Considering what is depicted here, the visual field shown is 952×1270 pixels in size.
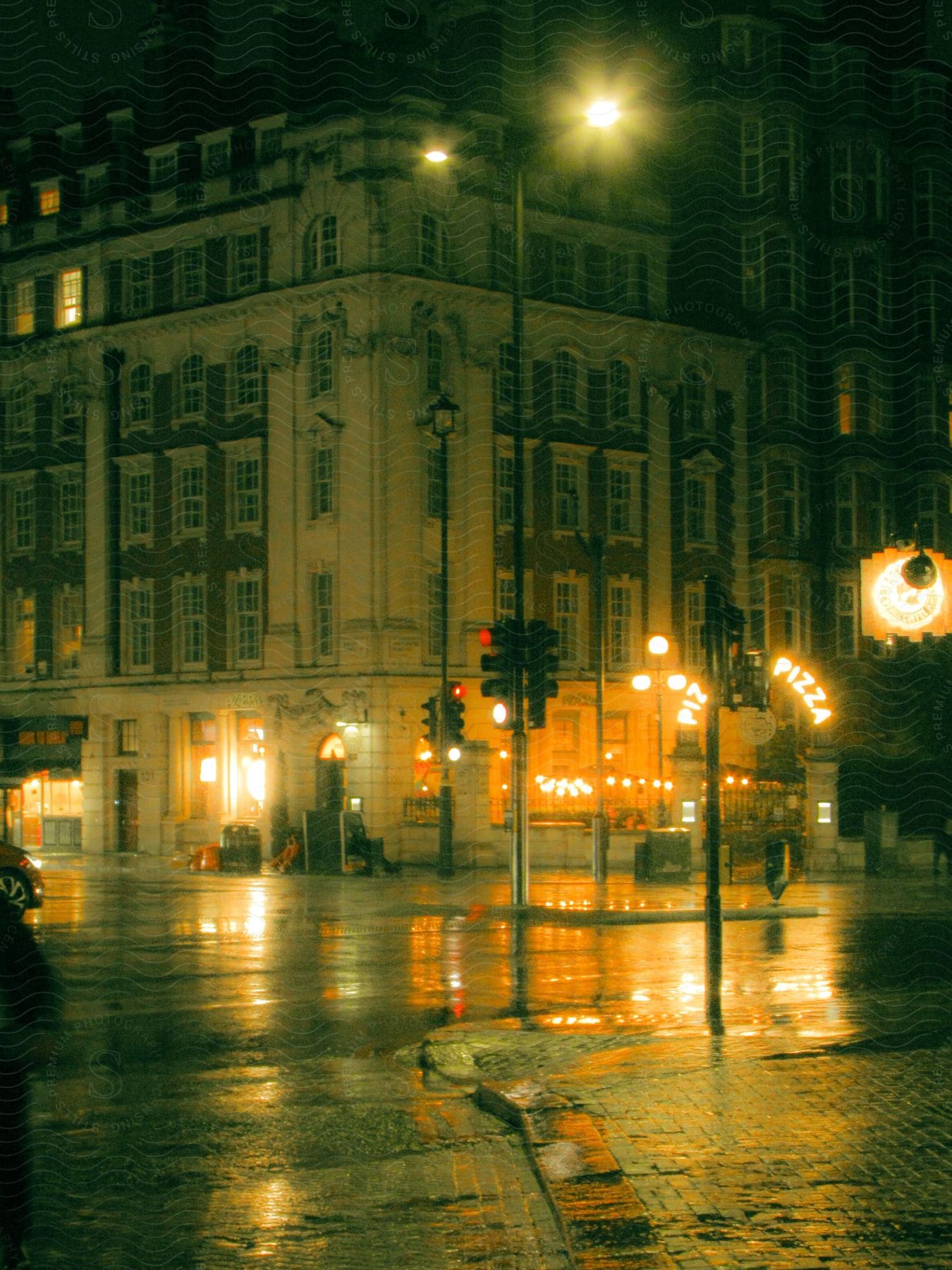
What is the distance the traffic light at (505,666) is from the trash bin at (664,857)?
29.4 feet

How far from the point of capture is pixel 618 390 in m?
50.2

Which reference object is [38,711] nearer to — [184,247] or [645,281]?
[184,247]

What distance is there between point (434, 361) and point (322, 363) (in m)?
3.21

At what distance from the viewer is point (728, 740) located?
4975 centimetres

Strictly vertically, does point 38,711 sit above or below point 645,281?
below

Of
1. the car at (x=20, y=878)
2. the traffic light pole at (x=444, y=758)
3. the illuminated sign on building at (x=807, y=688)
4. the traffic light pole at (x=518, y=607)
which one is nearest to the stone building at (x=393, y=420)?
the traffic light pole at (x=444, y=758)

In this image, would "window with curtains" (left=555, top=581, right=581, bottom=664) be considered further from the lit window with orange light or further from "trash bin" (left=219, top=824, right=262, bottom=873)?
the lit window with orange light

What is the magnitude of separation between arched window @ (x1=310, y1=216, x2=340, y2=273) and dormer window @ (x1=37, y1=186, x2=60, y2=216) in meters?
12.4

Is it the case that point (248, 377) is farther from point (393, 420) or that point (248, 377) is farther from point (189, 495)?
point (393, 420)

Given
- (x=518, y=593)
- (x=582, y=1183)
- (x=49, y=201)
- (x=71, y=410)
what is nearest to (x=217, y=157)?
(x=49, y=201)

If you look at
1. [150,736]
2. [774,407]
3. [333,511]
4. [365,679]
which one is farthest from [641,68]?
[150,736]

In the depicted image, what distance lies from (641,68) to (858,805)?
25.1 metres

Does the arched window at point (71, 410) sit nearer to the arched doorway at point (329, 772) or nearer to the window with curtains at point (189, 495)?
the window with curtains at point (189, 495)

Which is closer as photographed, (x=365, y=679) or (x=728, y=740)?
(x=365, y=679)
